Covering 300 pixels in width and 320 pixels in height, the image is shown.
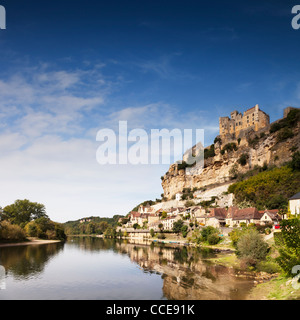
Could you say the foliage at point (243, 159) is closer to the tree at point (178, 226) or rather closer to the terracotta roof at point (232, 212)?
the terracotta roof at point (232, 212)

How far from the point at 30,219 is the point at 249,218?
2282 inches

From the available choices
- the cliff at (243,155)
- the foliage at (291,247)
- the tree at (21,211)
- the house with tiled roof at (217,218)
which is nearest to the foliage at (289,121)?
the cliff at (243,155)

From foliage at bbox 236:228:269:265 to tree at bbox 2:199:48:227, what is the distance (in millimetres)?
60001

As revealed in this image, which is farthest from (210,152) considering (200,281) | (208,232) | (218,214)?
(200,281)

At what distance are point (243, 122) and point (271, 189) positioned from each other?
36951 millimetres

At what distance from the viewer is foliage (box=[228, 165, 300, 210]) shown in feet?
146

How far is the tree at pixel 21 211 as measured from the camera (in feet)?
226

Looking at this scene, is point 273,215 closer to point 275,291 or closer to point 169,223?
point 275,291

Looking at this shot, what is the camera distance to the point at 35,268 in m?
26.2

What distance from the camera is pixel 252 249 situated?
23.1 m

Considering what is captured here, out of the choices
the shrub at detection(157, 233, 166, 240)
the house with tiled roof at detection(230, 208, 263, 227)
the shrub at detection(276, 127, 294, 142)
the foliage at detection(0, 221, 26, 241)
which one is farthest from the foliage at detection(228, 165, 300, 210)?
the foliage at detection(0, 221, 26, 241)

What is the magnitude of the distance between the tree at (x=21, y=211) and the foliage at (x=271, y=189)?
2143 inches

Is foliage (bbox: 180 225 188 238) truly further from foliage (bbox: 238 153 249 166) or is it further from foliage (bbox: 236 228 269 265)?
foliage (bbox: 236 228 269 265)
